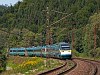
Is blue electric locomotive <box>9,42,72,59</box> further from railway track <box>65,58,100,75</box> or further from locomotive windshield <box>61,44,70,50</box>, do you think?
railway track <box>65,58,100,75</box>

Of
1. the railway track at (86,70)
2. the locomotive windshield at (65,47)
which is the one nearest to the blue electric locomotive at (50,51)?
the locomotive windshield at (65,47)

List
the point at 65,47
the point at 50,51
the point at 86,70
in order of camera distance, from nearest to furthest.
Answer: the point at 86,70
the point at 65,47
the point at 50,51

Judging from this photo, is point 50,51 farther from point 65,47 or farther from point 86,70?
point 86,70

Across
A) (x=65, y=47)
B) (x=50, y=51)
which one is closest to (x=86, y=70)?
(x=65, y=47)

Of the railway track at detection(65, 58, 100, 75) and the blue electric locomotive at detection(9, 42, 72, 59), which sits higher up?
the blue electric locomotive at detection(9, 42, 72, 59)

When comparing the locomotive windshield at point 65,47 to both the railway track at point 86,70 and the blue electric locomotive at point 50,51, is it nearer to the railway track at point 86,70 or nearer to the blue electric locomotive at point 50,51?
the blue electric locomotive at point 50,51

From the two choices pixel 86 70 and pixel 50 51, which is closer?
pixel 86 70

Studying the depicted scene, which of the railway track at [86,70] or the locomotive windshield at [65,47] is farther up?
the locomotive windshield at [65,47]

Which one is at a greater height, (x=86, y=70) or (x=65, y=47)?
(x=65, y=47)

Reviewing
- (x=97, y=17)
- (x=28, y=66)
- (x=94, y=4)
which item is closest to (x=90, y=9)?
(x=94, y=4)

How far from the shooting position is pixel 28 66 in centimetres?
3862

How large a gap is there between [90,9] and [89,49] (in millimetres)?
100713

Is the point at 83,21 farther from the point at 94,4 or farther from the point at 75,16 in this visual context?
the point at 94,4

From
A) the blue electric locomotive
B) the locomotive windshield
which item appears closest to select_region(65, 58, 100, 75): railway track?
the blue electric locomotive
